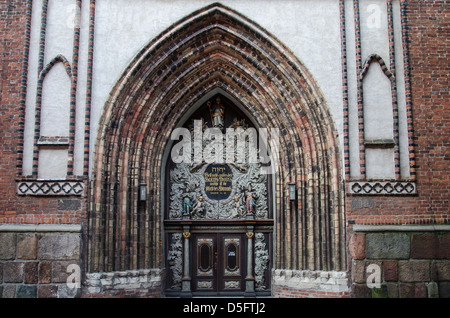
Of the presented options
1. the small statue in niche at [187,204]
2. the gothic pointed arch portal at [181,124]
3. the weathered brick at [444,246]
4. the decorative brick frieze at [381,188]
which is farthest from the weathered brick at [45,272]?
the weathered brick at [444,246]

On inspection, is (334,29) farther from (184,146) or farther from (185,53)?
(184,146)

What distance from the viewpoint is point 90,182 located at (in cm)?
855

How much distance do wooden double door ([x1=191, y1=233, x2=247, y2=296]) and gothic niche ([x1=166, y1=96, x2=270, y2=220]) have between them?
1.59 ft

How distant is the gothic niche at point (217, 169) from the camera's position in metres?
9.98

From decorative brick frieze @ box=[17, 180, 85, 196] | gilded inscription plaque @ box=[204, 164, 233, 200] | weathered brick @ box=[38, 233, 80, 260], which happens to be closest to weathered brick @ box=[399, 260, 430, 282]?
gilded inscription plaque @ box=[204, 164, 233, 200]

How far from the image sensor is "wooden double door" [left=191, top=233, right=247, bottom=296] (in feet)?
32.2

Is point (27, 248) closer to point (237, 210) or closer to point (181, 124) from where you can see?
point (181, 124)

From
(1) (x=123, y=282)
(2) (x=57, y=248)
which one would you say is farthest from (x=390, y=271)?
(2) (x=57, y=248)

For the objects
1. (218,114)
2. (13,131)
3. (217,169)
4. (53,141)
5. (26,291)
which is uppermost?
(218,114)

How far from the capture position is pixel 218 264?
9.86m

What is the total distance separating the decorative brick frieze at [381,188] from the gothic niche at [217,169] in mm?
2130

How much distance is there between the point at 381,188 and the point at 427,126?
4.83 feet

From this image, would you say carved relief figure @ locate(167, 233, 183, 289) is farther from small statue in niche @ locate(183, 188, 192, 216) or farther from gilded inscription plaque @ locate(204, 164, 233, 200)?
gilded inscription plaque @ locate(204, 164, 233, 200)

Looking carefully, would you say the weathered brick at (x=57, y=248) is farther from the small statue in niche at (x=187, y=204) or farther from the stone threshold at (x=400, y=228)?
the stone threshold at (x=400, y=228)
